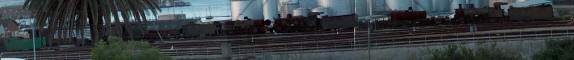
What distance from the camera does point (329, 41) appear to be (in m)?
24.8

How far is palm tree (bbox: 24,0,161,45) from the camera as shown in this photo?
21.8 m

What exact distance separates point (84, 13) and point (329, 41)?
5439mm

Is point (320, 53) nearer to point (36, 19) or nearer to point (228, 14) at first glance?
point (36, 19)

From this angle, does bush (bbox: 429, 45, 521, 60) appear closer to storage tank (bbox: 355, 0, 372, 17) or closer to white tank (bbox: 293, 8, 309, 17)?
storage tank (bbox: 355, 0, 372, 17)

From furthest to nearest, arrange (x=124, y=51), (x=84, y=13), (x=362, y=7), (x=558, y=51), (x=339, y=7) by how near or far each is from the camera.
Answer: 1. (x=339, y=7)
2. (x=362, y=7)
3. (x=84, y=13)
4. (x=558, y=51)
5. (x=124, y=51)

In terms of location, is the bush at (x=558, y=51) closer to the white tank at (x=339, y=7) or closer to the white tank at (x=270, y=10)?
the white tank at (x=339, y=7)

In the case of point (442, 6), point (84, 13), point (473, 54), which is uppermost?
point (442, 6)

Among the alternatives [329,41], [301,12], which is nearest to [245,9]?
[301,12]

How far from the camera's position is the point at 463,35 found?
2439 cm

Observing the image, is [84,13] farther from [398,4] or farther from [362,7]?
[398,4]

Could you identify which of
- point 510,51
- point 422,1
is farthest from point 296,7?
point 510,51

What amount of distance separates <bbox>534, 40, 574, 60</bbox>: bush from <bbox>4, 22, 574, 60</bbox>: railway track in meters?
4.24

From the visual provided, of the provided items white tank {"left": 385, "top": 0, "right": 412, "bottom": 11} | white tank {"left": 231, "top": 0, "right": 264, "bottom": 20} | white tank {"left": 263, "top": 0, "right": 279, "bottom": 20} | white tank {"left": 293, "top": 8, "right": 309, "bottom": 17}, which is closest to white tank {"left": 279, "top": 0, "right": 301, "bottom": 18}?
white tank {"left": 293, "top": 8, "right": 309, "bottom": 17}

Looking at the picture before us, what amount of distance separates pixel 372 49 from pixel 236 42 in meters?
4.54
